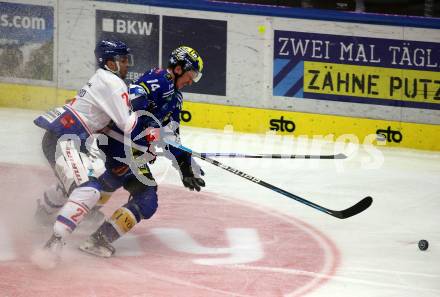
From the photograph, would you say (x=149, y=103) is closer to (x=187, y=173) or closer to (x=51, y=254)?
(x=187, y=173)

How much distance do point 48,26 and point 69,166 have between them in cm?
540

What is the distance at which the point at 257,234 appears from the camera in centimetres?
770

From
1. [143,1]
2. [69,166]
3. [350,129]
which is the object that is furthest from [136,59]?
[69,166]

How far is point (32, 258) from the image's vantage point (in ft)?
22.4

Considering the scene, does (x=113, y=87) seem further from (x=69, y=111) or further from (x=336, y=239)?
(x=336, y=239)

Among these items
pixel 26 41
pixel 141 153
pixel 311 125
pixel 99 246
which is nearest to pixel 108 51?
pixel 141 153

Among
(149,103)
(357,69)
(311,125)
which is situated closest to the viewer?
(149,103)

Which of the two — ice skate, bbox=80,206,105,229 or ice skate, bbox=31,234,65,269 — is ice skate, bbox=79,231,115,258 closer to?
ice skate, bbox=31,234,65,269

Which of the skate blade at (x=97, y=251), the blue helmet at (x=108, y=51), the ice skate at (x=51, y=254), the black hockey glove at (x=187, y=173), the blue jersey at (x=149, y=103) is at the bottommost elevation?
the skate blade at (x=97, y=251)

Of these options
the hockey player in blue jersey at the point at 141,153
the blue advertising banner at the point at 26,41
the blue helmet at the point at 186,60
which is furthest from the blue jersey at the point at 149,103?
the blue advertising banner at the point at 26,41

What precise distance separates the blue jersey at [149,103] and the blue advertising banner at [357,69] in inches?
155

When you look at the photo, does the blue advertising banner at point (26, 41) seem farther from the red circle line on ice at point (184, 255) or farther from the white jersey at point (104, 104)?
the white jersey at point (104, 104)

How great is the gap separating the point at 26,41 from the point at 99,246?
558 centimetres

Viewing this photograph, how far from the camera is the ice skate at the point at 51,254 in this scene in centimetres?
663
